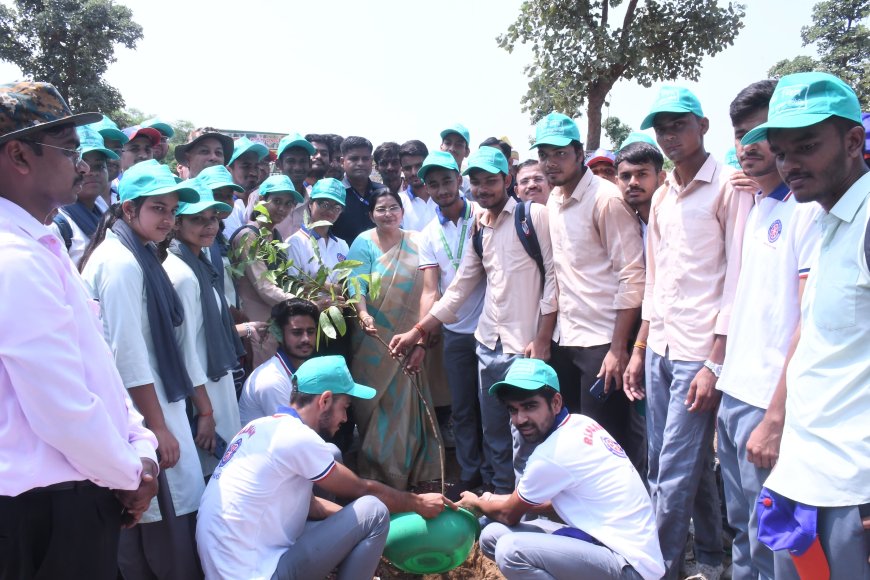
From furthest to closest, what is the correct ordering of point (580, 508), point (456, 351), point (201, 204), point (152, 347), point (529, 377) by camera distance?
point (456, 351), point (201, 204), point (529, 377), point (580, 508), point (152, 347)

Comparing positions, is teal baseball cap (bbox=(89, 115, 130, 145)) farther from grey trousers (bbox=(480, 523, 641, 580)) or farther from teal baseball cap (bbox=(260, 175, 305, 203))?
grey trousers (bbox=(480, 523, 641, 580))

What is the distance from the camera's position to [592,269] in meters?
3.67

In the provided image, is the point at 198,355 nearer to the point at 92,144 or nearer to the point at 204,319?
the point at 204,319

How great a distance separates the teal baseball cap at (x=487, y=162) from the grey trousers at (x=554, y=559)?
215 centimetres

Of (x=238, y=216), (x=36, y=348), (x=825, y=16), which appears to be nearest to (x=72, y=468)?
(x=36, y=348)

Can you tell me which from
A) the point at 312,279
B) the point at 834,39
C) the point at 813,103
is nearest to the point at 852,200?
the point at 813,103

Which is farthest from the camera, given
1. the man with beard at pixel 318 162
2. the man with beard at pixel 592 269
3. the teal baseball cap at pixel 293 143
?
the man with beard at pixel 318 162

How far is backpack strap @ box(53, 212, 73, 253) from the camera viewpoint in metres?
3.30

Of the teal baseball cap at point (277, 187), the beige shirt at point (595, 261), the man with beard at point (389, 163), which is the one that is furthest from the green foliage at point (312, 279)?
the man with beard at point (389, 163)

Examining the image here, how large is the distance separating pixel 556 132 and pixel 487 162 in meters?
0.49

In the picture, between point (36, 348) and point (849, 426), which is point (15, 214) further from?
point (849, 426)

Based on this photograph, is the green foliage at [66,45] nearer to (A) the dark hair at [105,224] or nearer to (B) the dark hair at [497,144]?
(B) the dark hair at [497,144]

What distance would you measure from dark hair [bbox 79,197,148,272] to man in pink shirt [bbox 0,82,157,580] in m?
1.06

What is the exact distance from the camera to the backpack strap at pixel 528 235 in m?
3.88
